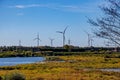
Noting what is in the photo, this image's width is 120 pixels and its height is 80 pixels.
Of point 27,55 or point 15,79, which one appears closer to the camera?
point 15,79

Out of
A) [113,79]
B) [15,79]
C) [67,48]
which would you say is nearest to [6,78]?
[15,79]

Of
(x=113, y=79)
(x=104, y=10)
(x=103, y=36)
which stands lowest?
(x=113, y=79)

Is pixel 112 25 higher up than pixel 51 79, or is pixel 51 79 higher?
pixel 112 25

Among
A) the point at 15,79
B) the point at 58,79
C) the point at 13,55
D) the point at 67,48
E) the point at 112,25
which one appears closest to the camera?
the point at 112,25

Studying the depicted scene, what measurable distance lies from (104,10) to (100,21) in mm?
790

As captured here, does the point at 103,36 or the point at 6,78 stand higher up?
the point at 103,36

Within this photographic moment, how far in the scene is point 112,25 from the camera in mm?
21031

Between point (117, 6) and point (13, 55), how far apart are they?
128240 millimetres

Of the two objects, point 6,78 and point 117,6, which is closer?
point 117,6

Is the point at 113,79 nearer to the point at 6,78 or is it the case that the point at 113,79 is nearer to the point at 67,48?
the point at 6,78

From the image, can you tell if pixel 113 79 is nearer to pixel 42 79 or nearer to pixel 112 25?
→ pixel 42 79

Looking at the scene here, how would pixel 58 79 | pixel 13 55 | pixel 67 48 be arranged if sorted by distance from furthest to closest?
pixel 67 48
pixel 13 55
pixel 58 79

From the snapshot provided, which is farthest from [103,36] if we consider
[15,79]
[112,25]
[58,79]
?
[58,79]

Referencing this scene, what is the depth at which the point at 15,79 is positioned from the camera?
3145cm
